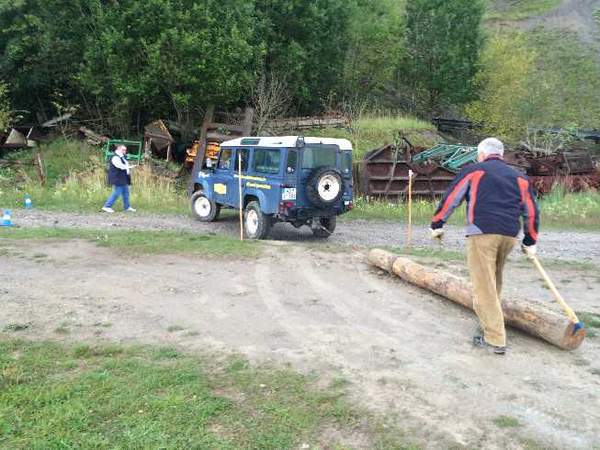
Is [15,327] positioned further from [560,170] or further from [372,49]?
[372,49]

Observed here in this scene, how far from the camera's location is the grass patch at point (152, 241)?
9.94 m

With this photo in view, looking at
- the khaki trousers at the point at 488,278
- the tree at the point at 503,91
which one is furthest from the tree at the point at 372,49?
the khaki trousers at the point at 488,278

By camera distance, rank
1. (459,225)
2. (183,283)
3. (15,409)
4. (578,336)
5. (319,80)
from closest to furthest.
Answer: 1. (15,409)
2. (578,336)
3. (183,283)
4. (459,225)
5. (319,80)

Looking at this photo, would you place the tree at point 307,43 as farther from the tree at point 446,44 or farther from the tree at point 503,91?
the tree at point 503,91

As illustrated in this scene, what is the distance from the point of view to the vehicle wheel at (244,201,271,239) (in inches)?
462

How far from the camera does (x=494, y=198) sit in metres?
5.39

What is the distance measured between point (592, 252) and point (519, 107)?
17.4 metres

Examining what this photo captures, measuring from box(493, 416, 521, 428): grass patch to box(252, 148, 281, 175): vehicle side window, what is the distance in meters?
7.78

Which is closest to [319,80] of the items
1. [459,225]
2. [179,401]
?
[459,225]

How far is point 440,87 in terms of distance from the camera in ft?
98.4

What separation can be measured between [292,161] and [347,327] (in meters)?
5.58

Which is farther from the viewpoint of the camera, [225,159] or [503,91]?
[503,91]

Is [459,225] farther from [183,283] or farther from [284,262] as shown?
[183,283]

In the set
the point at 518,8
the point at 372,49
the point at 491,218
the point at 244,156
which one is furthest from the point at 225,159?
the point at 518,8
